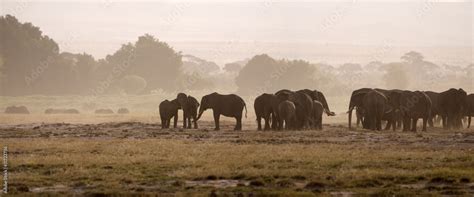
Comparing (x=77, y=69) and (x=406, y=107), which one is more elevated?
(x=77, y=69)

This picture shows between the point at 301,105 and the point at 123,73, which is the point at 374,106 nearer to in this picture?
the point at 301,105

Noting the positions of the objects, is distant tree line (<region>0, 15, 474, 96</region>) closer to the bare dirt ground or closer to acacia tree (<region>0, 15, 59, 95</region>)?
acacia tree (<region>0, 15, 59, 95</region>)

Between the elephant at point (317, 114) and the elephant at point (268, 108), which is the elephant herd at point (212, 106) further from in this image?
the elephant at point (317, 114)

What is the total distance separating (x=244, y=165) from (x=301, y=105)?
2086cm

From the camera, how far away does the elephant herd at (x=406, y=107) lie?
1887 inches

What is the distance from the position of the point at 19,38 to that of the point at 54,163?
301ft

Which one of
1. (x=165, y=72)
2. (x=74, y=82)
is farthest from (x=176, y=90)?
(x=74, y=82)

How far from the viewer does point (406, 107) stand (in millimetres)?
48469

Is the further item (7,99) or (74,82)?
(74,82)

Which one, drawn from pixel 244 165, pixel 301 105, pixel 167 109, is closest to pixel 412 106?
pixel 301 105

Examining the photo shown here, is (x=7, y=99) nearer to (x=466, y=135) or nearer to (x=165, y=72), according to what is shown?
(x=165, y=72)

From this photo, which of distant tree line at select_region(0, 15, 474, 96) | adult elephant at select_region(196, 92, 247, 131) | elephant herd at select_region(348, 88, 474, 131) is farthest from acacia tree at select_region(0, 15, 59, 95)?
elephant herd at select_region(348, 88, 474, 131)

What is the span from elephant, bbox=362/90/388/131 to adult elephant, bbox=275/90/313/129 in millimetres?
2849

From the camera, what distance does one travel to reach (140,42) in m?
126
